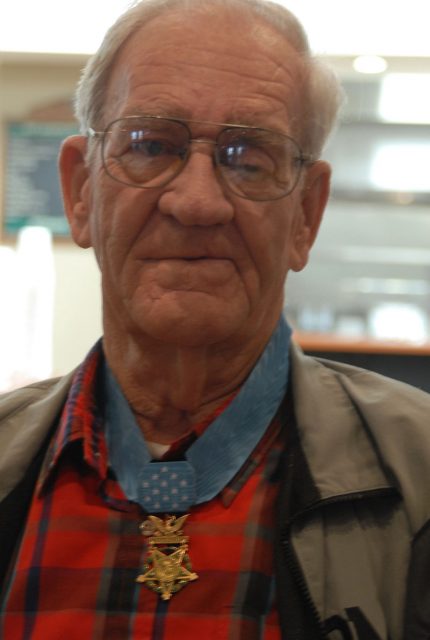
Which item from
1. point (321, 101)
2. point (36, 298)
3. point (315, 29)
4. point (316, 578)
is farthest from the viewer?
point (315, 29)

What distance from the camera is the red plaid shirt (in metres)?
1.04

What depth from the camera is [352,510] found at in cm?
104

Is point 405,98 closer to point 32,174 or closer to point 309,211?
point 32,174

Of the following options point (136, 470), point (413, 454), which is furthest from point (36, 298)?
point (413, 454)

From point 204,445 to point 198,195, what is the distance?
35cm

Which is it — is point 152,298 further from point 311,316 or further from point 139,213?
point 311,316

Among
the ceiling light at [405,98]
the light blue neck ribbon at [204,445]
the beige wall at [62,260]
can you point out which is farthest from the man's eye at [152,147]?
the ceiling light at [405,98]

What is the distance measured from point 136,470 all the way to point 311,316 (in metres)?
3.66

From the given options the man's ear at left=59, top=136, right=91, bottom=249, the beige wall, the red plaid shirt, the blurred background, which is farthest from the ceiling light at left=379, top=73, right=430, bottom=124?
the red plaid shirt

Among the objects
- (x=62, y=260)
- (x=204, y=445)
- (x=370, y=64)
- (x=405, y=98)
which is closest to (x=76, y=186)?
(x=204, y=445)

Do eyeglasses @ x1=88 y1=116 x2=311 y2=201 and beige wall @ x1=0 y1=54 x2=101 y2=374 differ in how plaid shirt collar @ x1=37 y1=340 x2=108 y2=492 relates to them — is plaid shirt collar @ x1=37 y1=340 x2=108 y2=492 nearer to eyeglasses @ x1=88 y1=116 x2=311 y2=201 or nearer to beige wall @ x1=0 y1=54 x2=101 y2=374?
eyeglasses @ x1=88 y1=116 x2=311 y2=201

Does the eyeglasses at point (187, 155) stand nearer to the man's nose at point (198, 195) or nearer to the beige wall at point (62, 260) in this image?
the man's nose at point (198, 195)

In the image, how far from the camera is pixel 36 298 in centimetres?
265

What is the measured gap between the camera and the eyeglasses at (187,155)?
1.12 meters
